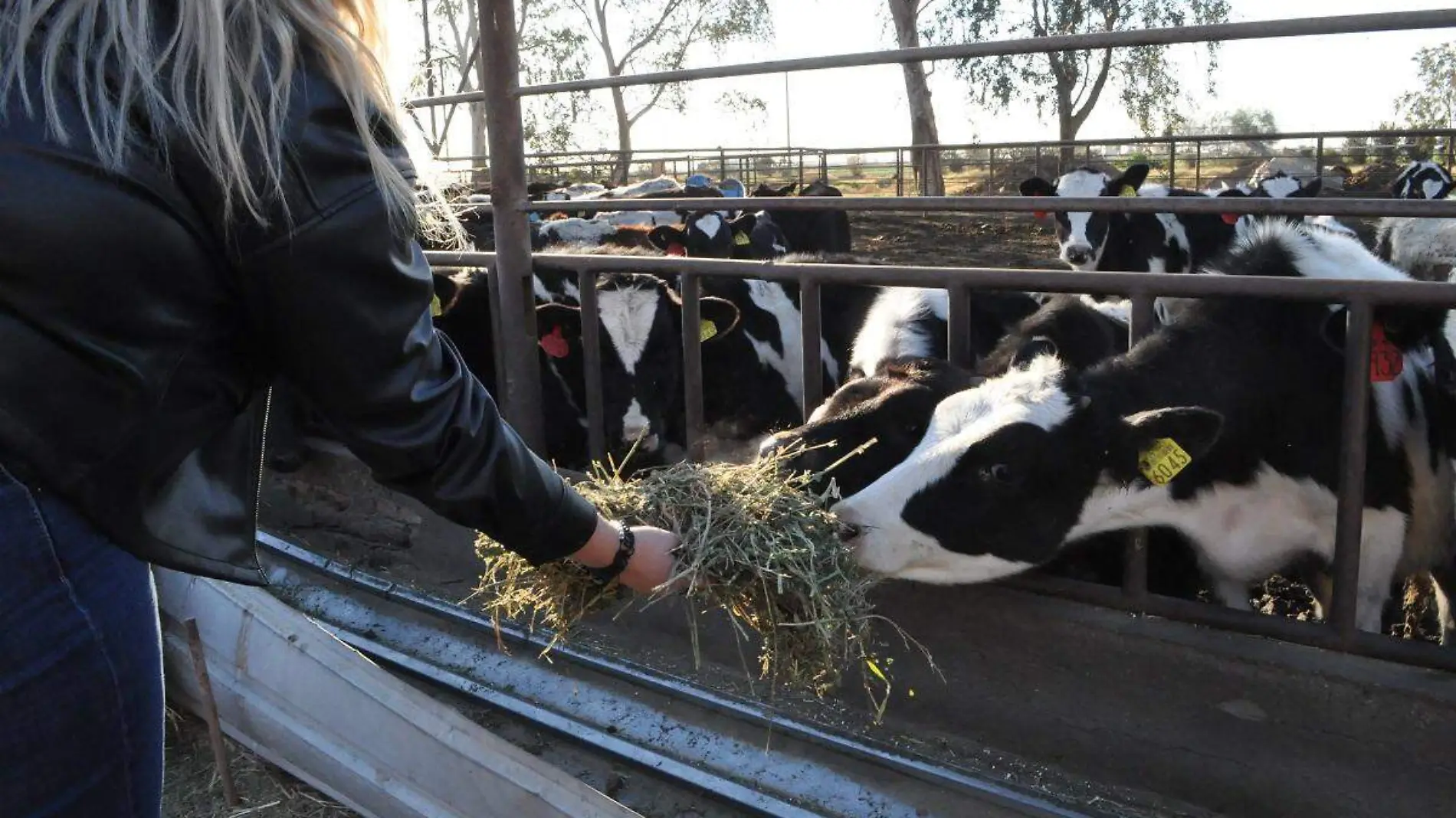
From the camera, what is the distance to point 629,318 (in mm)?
5340

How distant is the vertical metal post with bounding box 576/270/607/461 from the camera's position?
13.2ft

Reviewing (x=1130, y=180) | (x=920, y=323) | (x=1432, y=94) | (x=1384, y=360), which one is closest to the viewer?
(x=1384, y=360)

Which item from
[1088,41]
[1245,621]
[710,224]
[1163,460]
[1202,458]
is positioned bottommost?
[1245,621]

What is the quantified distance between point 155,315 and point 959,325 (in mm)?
2467

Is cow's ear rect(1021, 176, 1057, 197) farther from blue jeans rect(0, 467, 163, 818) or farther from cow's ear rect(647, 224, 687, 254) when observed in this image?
blue jeans rect(0, 467, 163, 818)

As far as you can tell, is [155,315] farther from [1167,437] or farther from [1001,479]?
[1167,437]

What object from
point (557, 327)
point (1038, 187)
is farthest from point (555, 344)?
point (1038, 187)

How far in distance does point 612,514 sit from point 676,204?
2491 millimetres

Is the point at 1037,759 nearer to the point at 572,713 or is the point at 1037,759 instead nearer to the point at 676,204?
the point at 572,713

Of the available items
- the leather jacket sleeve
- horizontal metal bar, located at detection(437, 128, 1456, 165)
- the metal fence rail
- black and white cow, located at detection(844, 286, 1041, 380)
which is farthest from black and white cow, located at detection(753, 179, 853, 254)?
the leather jacket sleeve

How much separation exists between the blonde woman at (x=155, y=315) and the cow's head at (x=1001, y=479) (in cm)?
163

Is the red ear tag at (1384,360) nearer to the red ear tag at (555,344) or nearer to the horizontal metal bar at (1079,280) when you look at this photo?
the horizontal metal bar at (1079,280)

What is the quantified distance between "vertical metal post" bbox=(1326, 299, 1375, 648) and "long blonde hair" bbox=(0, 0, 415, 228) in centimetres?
238

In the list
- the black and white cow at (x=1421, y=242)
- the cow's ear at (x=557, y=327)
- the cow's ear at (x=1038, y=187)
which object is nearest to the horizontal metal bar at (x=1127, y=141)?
the cow's ear at (x=1038, y=187)
